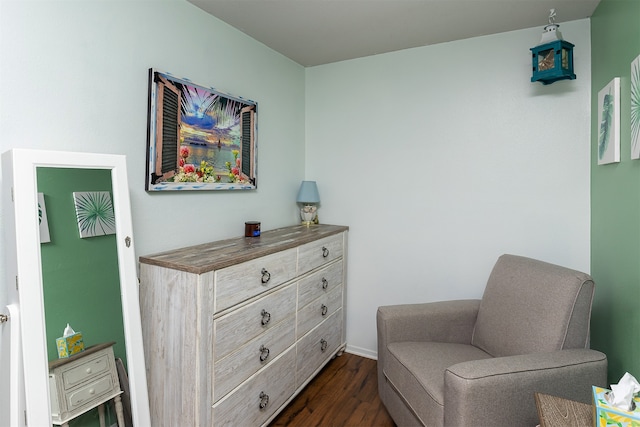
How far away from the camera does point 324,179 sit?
300 centimetres

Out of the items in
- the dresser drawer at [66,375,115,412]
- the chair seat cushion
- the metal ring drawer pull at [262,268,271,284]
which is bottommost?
the chair seat cushion

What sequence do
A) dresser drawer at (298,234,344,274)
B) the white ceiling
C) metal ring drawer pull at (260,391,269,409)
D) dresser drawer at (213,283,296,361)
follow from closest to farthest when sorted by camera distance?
1. dresser drawer at (213,283,296,361)
2. metal ring drawer pull at (260,391,269,409)
3. the white ceiling
4. dresser drawer at (298,234,344,274)

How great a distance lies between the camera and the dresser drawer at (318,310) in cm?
224

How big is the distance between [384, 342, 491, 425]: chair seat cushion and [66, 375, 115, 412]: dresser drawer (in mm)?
1315

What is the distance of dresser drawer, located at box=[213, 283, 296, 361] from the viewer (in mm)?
1602

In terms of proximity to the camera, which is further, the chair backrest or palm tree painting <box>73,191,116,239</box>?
the chair backrest

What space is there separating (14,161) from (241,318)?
3.51 ft

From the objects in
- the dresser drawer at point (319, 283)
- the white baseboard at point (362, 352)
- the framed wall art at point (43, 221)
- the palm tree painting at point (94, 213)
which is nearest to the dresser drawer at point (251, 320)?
the dresser drawer at point (319, 283)

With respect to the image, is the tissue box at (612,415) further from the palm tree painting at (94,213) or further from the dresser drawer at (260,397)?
the palm tree painting at (94,213)

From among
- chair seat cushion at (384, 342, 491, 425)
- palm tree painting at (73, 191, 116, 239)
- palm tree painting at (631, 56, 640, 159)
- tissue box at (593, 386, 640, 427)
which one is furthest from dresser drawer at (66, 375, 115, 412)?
palm tree painting at (631, 56, 640, 159)

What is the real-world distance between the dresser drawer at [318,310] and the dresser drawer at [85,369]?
1.07 meters

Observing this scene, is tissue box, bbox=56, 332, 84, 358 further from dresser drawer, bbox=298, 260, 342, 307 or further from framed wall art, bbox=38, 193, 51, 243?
dresser drawer, bbox=298, 260, 342, 307

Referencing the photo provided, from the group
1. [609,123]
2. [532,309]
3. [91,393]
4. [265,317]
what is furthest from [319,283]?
[609,123]

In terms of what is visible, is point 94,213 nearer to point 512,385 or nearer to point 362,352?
point 512,385
